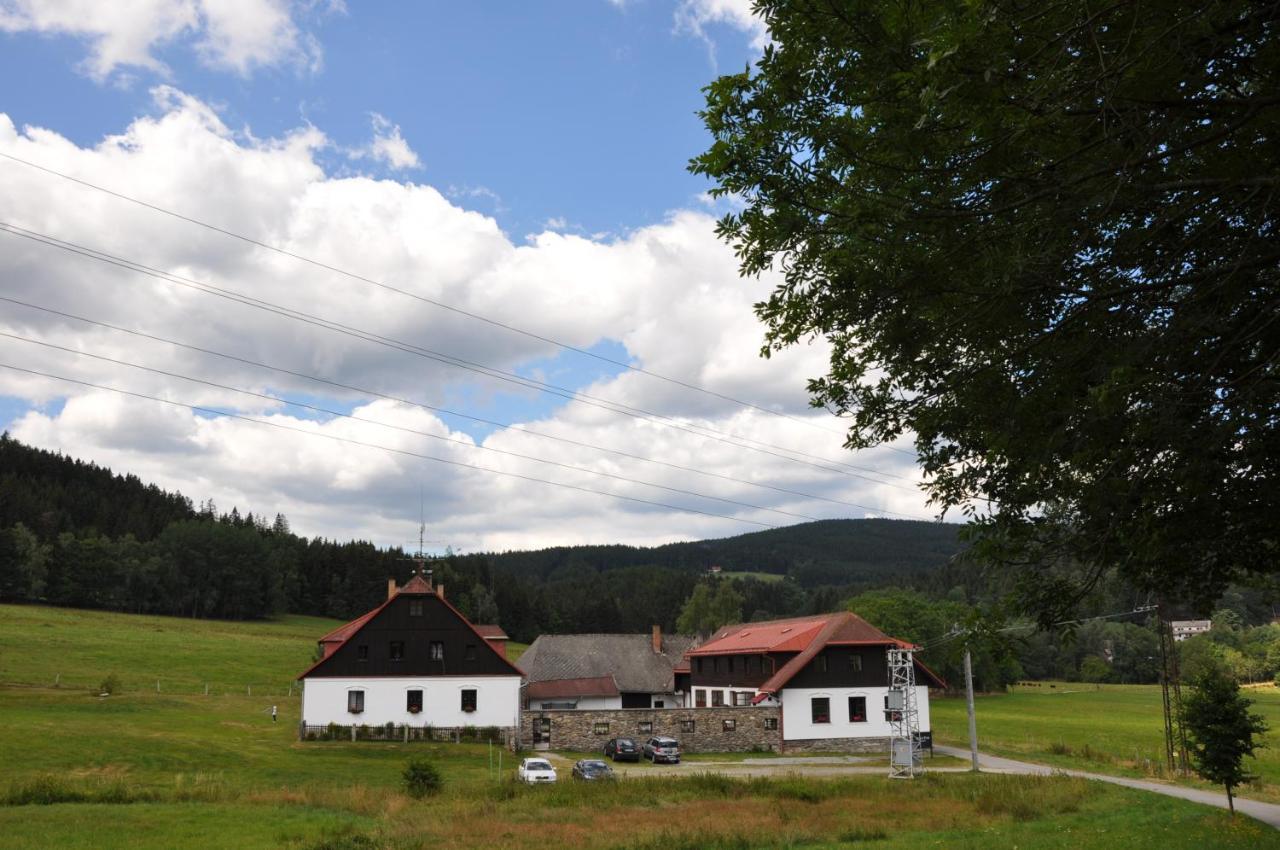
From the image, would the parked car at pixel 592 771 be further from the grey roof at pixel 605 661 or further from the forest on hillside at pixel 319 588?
the forest on hillside at pixel 319 588

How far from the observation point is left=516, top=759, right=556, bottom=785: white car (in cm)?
3253

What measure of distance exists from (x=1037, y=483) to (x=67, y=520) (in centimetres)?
16025

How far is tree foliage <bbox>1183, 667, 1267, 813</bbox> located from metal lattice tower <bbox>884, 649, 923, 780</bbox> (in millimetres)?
13770

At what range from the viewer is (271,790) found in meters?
28.6

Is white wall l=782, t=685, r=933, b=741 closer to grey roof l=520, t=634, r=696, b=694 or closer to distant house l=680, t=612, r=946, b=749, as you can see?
distant house l=680, t=612, r=946, b=749

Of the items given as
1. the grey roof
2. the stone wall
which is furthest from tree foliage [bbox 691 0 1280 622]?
the grey roof

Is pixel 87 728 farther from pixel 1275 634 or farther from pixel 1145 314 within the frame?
pixel 1275 634

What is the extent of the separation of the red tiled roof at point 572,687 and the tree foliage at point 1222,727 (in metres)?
40.8

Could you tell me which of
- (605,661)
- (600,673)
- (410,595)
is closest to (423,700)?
(410,595)

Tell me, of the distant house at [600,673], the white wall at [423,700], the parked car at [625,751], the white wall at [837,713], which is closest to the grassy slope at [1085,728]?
the white wall at [837,713]

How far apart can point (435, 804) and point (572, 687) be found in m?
34.9

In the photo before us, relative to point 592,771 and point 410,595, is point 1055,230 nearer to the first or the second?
point 592,771

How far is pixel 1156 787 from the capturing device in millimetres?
31875

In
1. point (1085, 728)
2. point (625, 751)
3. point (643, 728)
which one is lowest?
point (1085, 728)
